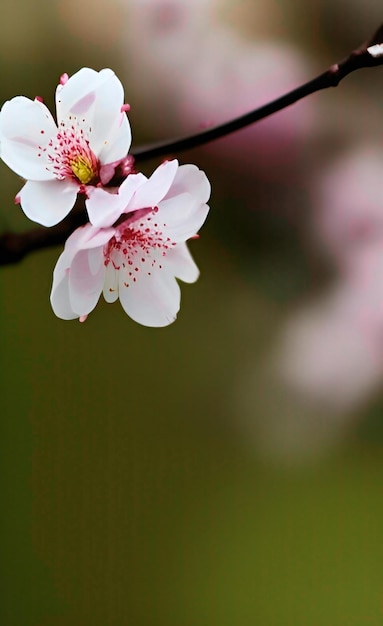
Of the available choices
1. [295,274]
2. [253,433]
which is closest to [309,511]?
[253,433]

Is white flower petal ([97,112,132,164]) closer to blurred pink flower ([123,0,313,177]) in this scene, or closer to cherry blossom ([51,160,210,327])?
cherry blossom ([51,160,210,327])

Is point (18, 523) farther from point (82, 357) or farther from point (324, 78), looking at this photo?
point (324, 78)

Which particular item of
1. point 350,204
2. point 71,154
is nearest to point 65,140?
point 71,154

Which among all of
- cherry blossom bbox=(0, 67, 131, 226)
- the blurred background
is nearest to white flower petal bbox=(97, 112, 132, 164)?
cherry blossom bbox=(0, 67, 131, 226)

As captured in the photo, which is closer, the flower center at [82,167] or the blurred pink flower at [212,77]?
the flower center at [82,167]

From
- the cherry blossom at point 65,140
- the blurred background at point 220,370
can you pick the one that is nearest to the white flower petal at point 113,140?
the cherry blossom at point 65,140

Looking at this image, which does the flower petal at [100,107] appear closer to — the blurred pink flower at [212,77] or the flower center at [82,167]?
the flower center at [82,167]

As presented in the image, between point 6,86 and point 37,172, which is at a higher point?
point 37,172

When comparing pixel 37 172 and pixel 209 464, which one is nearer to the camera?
pixel 37 172
